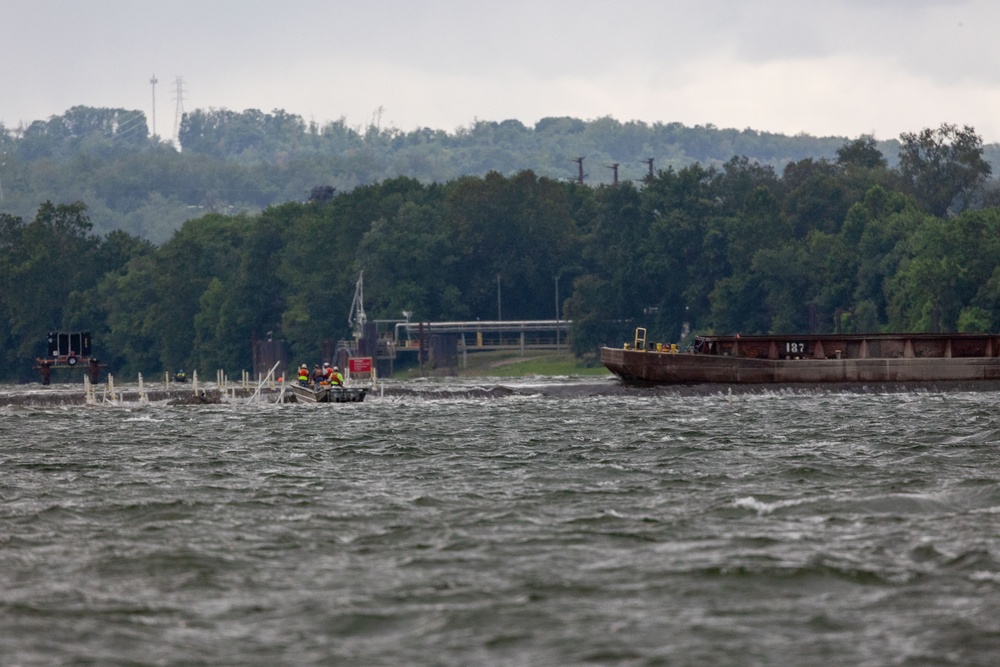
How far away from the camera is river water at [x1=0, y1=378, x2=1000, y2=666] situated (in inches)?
819

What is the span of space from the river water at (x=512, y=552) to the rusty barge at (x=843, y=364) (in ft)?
96.7

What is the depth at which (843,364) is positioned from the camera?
81.3 m

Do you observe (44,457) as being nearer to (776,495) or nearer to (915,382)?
(776,495)

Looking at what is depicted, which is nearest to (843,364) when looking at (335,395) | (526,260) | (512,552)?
(335,395)

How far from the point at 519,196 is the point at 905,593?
152 metres

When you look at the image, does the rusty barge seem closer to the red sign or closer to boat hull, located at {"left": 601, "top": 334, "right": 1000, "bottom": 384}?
boat hull, located at {"left": 601, "top": 334, "right": 1000, "bottom": 384}

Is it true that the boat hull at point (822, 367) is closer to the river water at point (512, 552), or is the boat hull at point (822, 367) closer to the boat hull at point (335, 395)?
the boat hull at point (335, 395)

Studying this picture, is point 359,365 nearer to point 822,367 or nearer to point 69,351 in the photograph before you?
point 69,351

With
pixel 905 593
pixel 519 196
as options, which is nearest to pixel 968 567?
pixel 905 593

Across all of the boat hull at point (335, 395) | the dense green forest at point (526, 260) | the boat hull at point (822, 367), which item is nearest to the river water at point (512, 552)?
the boat hull at point (335, 395)

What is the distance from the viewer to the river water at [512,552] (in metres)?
20.8

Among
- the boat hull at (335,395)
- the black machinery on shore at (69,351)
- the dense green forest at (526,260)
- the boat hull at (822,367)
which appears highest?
the dense green forest at (526,260)

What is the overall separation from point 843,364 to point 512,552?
188 feet

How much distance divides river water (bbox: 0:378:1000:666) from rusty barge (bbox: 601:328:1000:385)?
29.5 metres
